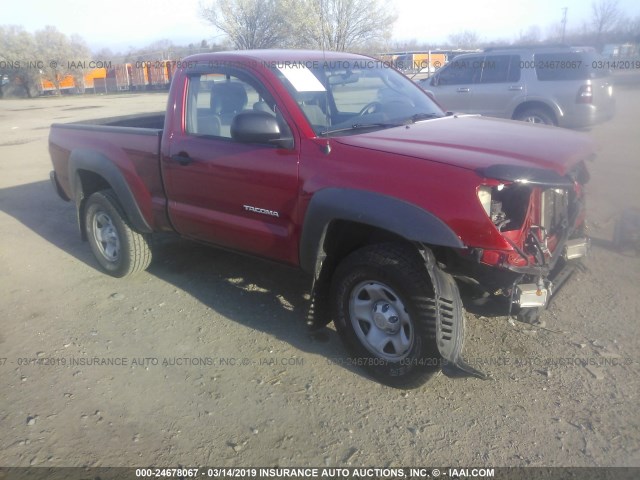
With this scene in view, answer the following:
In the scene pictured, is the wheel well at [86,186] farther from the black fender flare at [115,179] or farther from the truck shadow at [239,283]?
the truck shadow at [239,283]

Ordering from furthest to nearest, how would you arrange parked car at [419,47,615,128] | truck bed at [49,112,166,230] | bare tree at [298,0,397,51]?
bare tree at [298,0,397,51]
parked car at [419,47,615,128]
truck bed at [49,112,166,230]

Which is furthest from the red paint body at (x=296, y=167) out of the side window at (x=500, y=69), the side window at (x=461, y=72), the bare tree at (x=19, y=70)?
the bare tree at (x=19, y=70)

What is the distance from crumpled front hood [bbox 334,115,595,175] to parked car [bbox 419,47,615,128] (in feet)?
21.5

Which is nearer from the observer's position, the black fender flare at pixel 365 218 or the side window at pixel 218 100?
the black fender flare at pixel 365 218

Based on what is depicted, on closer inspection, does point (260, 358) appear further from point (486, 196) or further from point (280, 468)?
point (486, 196)

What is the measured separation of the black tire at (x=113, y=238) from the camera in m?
4.83

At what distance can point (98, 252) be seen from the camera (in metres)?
5.21

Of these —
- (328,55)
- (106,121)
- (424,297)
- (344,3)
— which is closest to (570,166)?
(424,297)

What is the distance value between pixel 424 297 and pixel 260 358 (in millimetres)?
1290

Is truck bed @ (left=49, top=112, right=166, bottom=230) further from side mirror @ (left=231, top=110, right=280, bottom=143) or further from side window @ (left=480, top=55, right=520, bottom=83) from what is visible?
side window @ (left=480, top=55, right=520, bottom=83)

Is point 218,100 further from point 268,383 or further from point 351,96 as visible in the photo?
point 268,383

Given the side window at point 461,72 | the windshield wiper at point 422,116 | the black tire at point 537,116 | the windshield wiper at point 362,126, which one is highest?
the side window at point 461,72

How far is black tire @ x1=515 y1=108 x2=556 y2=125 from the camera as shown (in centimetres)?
984

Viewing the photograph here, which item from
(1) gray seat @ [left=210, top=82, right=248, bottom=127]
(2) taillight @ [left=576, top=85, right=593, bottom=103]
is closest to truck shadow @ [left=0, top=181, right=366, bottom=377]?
(1) gray seat @ [left=210, top=82, right=248, bottom=127]
